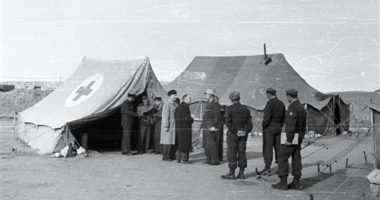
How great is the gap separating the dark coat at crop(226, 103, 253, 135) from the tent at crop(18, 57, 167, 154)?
4146 mm

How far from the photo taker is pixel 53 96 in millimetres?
12609

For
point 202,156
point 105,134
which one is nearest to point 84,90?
point 105,134

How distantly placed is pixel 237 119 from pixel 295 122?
1.29 meters

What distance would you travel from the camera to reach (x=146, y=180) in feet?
22.1

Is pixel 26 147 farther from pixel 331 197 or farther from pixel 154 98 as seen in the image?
pixel 331 197

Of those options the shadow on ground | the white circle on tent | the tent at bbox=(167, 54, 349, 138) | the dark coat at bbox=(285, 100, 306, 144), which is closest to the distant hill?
the tent at bbox=(167, 54, 349, 138)

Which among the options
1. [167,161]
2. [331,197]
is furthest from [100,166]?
[331,197]

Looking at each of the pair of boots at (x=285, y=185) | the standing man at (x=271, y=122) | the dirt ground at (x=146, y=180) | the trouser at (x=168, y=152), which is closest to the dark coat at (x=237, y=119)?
the standing man at (x=271, y=122)

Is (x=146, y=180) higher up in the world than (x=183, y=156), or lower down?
lower down

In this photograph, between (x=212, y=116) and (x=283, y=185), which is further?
(x=212, y=116)

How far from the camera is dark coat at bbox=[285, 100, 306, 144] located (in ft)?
20.3

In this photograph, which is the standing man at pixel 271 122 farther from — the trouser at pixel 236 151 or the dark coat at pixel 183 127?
the dark coat at pixel 183 127

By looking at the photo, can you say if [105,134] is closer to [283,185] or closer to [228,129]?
[228,129]

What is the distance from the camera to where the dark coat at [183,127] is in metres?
9.08
